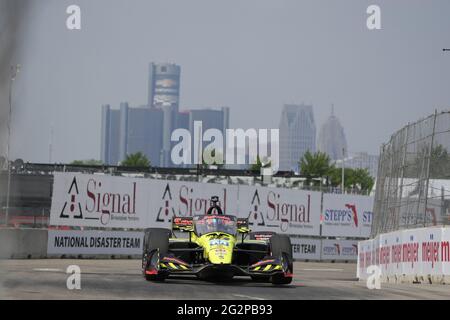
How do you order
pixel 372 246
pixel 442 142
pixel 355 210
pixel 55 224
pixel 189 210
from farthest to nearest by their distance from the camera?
pixel 355 210 < pixel 189 210 < pixel 55 224 < pixel 372 246 < pixel 442 142

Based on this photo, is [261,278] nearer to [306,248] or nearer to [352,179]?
[306,248]

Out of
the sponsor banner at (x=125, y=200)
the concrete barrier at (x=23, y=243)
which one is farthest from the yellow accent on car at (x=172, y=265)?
the sponsor banner at (x=125, y=200)

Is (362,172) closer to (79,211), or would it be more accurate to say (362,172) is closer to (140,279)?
(79,211)

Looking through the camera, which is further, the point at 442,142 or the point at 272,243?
the point at 442,142

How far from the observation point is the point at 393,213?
2830 cm

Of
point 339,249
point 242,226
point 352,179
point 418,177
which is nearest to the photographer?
point 242,226

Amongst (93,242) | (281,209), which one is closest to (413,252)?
(93,242)

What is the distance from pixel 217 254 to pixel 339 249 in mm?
31581

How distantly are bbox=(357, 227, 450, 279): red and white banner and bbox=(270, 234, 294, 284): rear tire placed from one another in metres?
3.33

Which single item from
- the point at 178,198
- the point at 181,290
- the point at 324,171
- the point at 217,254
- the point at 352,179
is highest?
the point at 324,171

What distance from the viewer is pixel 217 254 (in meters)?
22.3

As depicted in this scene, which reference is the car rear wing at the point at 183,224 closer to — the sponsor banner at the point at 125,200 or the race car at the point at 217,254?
the race car at the point at 217,254
